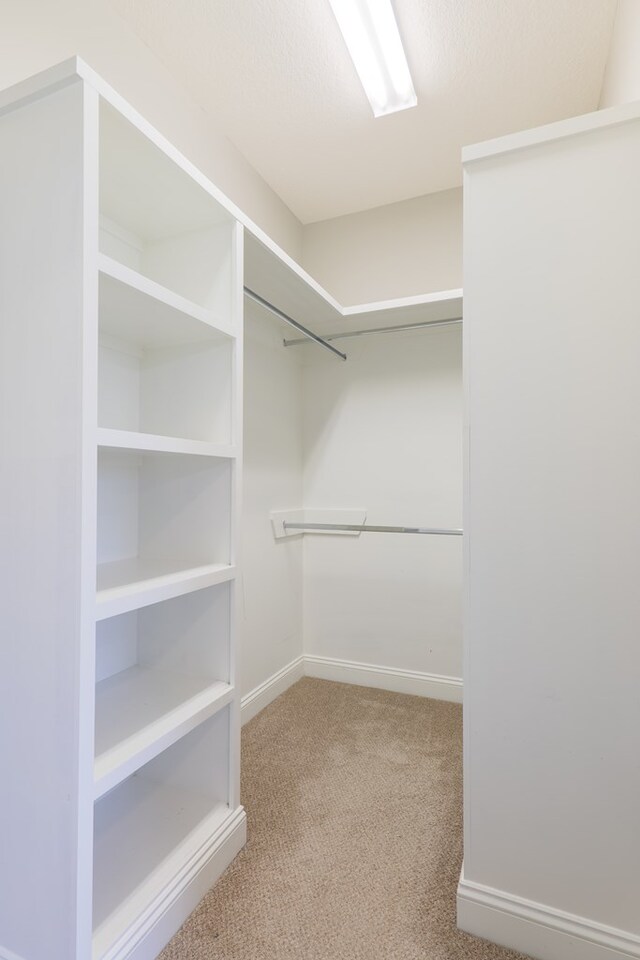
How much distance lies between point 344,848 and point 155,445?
137 cm

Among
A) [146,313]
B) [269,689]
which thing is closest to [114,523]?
[146,313]

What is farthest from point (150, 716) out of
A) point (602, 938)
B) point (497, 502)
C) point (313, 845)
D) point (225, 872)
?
point (602, 938)

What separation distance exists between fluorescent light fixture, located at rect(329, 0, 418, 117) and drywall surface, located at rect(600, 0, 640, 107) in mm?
687

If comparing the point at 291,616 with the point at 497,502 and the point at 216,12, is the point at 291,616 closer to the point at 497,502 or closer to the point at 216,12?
the point at 497,502

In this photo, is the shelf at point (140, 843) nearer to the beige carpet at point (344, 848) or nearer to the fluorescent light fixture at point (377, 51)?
the beige carpet at point (344, 848)

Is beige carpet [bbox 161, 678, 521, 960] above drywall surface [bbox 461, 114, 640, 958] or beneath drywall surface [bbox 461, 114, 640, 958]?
beneath

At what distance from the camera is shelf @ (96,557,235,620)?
3.46ft

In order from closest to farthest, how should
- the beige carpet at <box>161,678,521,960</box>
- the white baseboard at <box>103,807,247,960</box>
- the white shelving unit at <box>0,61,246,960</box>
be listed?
the white shelving unit at <box>0,61,246,960</box> → the white baseboard at <box>103,807,247,960</box> → the beige carpet at <box>161,678,521,960</box>

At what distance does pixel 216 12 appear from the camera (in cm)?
156

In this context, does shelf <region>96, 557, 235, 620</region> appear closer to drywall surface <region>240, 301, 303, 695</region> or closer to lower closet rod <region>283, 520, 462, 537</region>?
drywall surface <region>240, 301, 303, 695</region>

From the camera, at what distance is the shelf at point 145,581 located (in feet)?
3.46

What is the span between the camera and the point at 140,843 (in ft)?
4.33

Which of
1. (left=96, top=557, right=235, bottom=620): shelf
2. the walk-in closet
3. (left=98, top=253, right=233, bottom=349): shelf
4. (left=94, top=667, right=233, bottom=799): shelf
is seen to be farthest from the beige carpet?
(left=98, top=253, right=233, bottom=349): shelf

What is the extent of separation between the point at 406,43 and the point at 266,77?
527 millimetres
